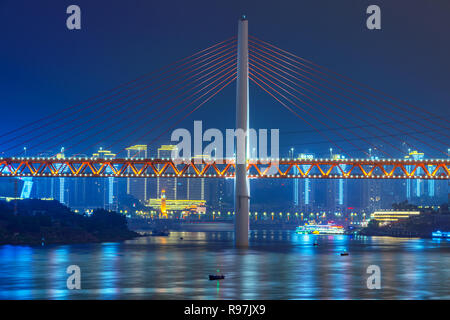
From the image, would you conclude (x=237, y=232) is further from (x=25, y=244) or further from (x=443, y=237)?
(x=443, y=237)

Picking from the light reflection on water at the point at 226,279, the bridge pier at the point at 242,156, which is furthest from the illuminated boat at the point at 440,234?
the bridge pier at the point at 242,156

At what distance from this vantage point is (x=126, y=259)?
71875mm

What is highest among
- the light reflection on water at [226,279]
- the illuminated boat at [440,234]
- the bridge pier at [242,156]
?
the bridge pier at [242,156]

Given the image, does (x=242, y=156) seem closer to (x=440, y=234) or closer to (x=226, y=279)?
(x=226, y=279)

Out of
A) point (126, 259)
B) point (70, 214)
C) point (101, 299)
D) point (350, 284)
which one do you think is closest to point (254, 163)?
point (126, 259)

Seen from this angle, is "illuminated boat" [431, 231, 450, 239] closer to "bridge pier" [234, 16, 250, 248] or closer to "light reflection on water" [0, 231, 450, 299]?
"light reflection on water" [0, 231, 450, 299]

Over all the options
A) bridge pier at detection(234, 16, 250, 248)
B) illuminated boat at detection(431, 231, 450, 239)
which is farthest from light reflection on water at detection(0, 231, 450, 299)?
illuminated boat at detection(431, 231, 450, 239)

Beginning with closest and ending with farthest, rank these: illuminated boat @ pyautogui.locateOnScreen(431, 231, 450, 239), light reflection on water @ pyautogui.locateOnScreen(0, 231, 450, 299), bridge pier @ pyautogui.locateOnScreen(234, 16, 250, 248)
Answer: light reflection on water @ pyautogui.locateOnScreen(0, 231, 450, 299), bridge pier @ pyautogui.locateOnScreen(234, 16, 250, 248), illuminated boat @ pyautogui.locateOnScreen(431, 231, 450, 239)

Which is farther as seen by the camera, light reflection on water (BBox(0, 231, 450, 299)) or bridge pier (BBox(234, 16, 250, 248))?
bridge pier (BBox(234, 16, 250, 248))

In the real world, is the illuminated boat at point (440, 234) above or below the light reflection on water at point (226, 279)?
below

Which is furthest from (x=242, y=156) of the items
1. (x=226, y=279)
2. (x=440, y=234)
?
(x=440, y=234)

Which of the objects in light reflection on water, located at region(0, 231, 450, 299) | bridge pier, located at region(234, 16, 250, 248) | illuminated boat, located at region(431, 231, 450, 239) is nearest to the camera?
light reflection on water, located at region(0, 231, 450, 299)

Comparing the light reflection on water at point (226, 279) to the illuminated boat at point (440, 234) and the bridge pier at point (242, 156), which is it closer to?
the bridge pier at point (242, 156)
